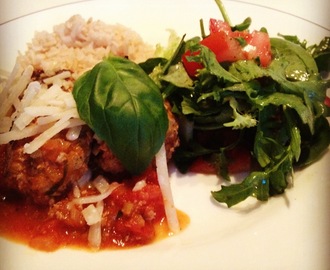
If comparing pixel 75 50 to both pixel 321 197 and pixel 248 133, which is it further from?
pixel 321 197

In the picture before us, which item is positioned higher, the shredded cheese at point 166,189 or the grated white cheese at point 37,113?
the grated white cheese at point 37,113

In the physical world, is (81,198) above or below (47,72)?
below

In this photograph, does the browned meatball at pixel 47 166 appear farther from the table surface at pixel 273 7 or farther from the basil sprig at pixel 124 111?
the table surface at pixel 273 7

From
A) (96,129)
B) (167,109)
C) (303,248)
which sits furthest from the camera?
(167,109)

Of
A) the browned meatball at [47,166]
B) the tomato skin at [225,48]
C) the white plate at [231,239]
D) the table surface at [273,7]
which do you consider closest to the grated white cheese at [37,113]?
the browned meatball at [47,166]

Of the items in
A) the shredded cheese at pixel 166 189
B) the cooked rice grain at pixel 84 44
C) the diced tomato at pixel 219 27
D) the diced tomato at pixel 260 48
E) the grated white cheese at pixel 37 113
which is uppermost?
the diced tomato at pixel 219 27

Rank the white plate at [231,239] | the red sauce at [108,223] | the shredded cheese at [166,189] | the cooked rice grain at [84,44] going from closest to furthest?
1. the white plate at [231,239]
2. the red sauce at [108,223]
3. the shredded cheese at [166,189]
4. the cooked rice grain at [84,44]

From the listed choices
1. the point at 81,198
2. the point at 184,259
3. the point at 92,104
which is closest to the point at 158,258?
the point at 184,259
